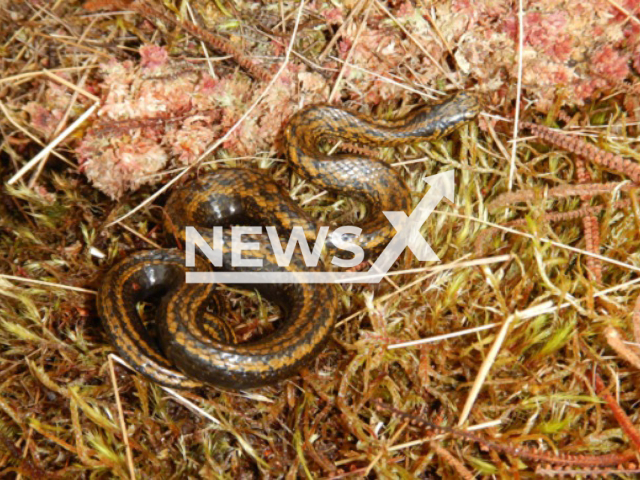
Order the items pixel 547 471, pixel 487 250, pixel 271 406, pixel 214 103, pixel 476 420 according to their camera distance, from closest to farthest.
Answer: pixel 547 471 < pixel 476 420 < pixel 271 406 < pixel 487 250 < pixel 214 103

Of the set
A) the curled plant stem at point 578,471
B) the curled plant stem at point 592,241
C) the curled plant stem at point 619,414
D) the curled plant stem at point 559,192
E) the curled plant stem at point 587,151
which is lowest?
the curled plant stem at point 578,471

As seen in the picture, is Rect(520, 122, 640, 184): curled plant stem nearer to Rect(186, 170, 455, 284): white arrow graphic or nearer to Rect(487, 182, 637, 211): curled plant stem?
Rect(487, 182, 637, 211): curled plant stem

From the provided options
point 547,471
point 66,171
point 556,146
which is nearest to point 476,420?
point 547,471

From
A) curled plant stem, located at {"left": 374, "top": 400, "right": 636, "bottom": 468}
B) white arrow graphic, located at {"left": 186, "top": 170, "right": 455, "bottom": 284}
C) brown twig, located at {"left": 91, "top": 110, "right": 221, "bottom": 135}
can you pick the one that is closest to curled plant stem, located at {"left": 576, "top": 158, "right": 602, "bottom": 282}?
white arrow graphic, located at {"left": 186, "top": 170, "right": 455, "bottom": 284}

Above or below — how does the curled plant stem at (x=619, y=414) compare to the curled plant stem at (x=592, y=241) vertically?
below

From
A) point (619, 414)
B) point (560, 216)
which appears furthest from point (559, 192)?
point (619, 414)

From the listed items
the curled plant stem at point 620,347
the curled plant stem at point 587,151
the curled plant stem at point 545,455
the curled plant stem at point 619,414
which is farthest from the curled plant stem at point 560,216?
the curled plant stem at point 545,455

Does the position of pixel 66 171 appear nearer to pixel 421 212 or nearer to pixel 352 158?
pixel 352 158

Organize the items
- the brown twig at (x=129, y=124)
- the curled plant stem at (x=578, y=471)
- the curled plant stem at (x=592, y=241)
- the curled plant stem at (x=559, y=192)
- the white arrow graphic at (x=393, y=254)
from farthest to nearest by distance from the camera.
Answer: the brown twig at (x=129, y=124)
the white arrow graphic at (x=393, y=254)
the curled plant stem at (x=559, y=192)
the curled plant stem at (x=592, y=241)
the curled plant stem at (x=578, y=471)

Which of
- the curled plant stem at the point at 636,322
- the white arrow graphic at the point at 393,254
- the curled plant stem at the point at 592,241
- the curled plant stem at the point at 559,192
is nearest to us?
the curled plant stem at the point at 636,322

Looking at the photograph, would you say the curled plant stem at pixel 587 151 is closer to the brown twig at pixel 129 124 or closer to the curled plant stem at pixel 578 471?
the curled plant stem at pixel 578 471

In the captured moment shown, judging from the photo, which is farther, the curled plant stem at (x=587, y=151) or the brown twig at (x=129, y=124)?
the brown twig at (x=129, y=124)
